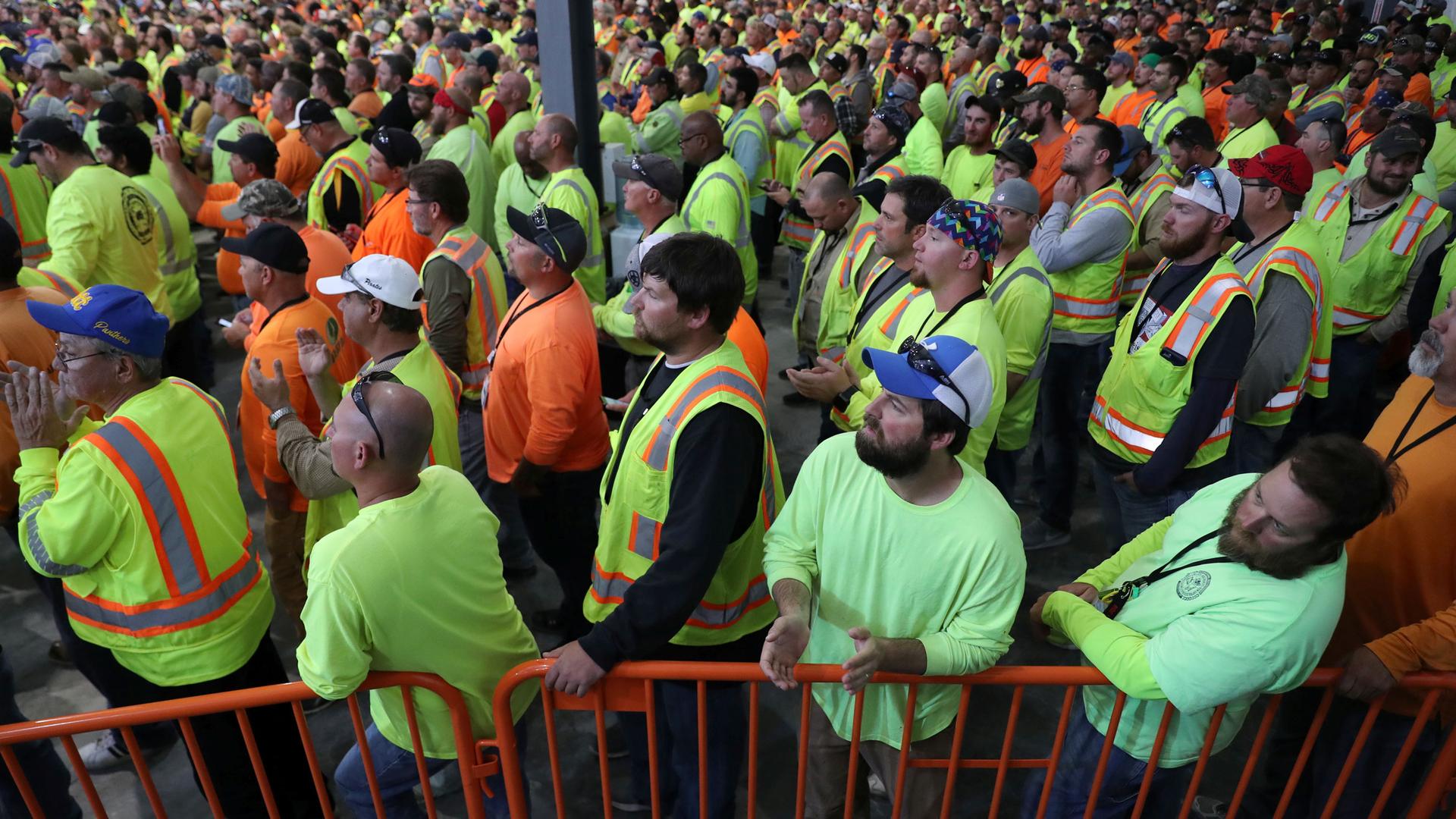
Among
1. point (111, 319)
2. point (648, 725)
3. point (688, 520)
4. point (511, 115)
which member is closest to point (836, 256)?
point (688, 520)

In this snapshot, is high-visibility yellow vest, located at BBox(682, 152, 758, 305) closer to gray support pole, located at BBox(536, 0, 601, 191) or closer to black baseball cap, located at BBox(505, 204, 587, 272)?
gray support pole, located at BBox(536, 0, 601, 191)

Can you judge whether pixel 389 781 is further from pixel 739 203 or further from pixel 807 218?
pixel 807 218

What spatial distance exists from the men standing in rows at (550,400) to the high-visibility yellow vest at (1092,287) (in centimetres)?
259

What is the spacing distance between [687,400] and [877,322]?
5.53ft

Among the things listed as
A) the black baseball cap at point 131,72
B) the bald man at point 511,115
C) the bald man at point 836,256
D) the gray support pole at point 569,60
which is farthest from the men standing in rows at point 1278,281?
the black baseball cap at point 131,72

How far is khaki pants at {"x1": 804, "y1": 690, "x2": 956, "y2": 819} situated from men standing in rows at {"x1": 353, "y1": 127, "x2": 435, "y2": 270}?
3.54 meters

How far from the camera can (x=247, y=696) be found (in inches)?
92.0

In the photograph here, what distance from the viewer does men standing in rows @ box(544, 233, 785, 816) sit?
7.91ft

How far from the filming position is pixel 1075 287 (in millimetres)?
4930

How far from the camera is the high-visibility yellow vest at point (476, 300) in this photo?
4406mm

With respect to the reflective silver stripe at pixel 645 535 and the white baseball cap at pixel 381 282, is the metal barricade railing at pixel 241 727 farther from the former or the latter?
the white baseball cap at pixel 381 282

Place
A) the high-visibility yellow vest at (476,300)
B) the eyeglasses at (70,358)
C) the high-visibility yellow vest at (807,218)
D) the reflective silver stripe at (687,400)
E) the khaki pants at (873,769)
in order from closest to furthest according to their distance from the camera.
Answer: the reflective silver stripe at (687,400) → the khaki pants at (873,769) → the eyeglasses at (70,358) → the high-visibility yellow vest at (476,300) → the high-visibility yellow vest at (807,218)

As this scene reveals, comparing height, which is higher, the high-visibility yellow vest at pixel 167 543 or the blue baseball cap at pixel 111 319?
the blue baseball cap at pixel 111 319

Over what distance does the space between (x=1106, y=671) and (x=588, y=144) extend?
6.15 m
